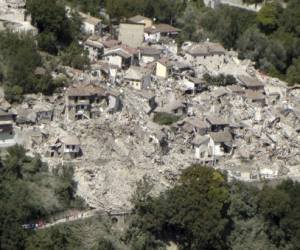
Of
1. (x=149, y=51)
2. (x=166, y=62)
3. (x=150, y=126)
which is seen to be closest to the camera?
(x=150, y=126)

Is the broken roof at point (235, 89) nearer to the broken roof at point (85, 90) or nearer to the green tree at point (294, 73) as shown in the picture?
the green tree at point (294, 73)

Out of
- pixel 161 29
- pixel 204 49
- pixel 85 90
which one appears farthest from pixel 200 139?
pixel 161 29

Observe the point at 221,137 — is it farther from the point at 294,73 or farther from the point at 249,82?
the point at 294,73

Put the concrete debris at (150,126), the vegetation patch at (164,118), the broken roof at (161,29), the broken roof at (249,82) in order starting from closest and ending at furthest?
the concrete debris at (150,126) < the vegetation patch at (164,118) < the broken roof at (249,82) < the broken roof at (161,29)

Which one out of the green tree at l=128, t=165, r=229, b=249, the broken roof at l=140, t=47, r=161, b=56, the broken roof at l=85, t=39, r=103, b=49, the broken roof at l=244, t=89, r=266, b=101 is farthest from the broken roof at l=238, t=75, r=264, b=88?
the green tree at l=128, t=165, r=229, b=249

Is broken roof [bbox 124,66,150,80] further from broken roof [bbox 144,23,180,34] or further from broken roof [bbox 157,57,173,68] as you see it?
broken roof [bbox 144,23,180,34]

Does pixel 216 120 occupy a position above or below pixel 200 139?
above

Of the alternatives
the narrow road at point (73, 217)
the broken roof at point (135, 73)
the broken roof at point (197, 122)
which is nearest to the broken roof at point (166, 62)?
the broken roof at point (135, 73)

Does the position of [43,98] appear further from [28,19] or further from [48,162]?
[28,19]
